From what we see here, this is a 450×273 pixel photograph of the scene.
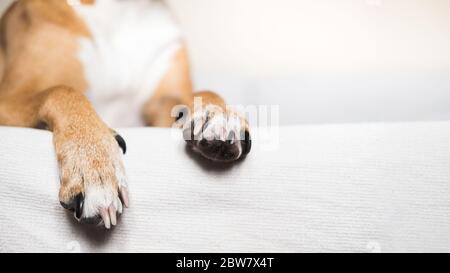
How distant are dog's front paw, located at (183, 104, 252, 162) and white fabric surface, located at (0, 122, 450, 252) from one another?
20 mm

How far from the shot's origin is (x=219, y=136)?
0.81 meters

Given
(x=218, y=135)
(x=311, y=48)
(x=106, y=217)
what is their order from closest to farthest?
(x=106, y=217)
(x=218, y=135)
(x=311, y=48)

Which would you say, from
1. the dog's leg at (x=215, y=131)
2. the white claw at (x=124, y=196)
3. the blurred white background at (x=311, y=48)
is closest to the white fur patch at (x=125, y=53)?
the dog's leg at (x=215, y=131)

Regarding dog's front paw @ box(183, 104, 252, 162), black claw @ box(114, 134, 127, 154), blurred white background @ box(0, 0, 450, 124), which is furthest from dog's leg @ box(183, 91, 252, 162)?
blurred white background @ box(0, 0, 450, 124)

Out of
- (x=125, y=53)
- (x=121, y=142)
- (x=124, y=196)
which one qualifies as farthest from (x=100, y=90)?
(x=124, y=196)

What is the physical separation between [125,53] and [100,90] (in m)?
0.14

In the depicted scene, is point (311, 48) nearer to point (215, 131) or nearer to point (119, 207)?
point (215, 131)

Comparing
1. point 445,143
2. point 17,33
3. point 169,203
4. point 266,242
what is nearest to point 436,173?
point 445,143

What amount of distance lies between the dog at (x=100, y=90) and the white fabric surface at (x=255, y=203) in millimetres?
32

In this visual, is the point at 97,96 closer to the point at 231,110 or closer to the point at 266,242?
the point at 231,110

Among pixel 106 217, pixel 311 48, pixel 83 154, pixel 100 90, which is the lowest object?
pixel 106 217

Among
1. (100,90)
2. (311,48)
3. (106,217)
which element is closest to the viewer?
(106,217)

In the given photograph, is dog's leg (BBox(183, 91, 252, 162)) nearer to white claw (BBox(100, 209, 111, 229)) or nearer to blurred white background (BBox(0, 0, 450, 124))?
white claw (BBox(100, 209, 111, 229))

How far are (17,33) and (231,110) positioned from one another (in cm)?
75
